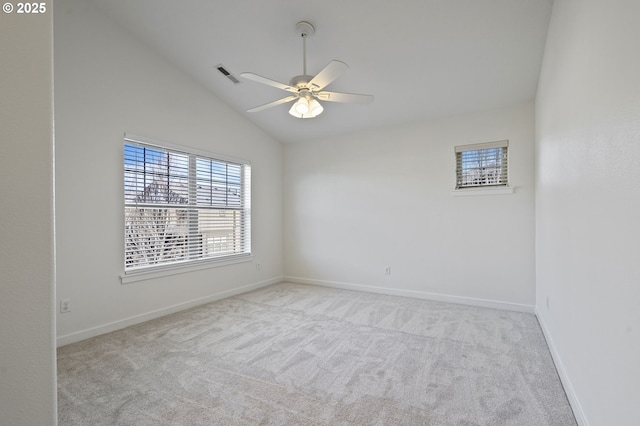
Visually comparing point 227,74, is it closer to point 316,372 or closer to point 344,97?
point 344,97

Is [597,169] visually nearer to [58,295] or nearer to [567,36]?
[567,36]

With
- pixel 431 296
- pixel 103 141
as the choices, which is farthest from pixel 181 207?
pixel 431 296

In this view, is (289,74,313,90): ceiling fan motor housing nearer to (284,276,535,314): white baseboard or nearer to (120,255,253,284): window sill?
(120,255,253,284): window sill

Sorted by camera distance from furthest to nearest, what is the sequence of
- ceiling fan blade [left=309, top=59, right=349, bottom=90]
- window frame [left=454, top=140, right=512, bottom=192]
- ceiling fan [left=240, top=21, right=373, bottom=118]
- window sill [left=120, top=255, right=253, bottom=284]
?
window frame [left=454, top=140, right=512, bottom=192]
window sill [left=120, top=255, right=253, bottom=284]
ceiling fan [left=240, top=21, right=373, bottom=118]
ceiling fan blade [left=309, top=59, right=349, bottom=90]

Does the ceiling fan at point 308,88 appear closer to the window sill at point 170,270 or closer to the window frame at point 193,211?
the window frame at point 193,211

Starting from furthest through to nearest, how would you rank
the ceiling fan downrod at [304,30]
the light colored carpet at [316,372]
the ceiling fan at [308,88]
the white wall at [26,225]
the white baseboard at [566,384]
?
the ceiling fan downrod at [304,30] → the ceiling fan at [308,88] → the light colored carpet at [316,372] → the white baseboard at [566,384] → the white wall at [26,225]

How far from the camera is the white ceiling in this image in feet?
8.50

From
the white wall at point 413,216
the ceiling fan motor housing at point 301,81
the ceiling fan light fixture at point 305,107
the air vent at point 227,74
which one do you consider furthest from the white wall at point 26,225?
the white wall at point 413,216

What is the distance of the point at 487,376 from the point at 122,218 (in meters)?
3.78

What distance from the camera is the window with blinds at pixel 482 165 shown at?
3.83 m

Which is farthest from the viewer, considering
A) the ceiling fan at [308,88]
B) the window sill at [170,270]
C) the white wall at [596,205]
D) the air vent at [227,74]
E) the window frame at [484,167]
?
the window frame at [484,167]

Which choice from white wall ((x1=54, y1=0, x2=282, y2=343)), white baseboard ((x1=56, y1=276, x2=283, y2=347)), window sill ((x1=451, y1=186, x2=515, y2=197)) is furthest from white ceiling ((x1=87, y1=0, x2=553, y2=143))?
white baseboard ((x1=56, y1=276, x2=283, y2=347))

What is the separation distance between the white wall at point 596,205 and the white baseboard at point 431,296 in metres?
1.23

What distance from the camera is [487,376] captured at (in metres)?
2.24
